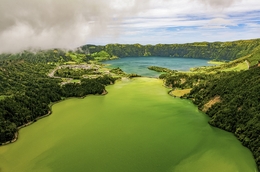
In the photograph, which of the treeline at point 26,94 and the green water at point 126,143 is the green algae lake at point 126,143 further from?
the treeline at point 26,94

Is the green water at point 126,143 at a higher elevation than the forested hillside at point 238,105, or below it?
below

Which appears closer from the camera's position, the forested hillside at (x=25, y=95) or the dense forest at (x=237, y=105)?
the dense forest at (x=237, y=105)

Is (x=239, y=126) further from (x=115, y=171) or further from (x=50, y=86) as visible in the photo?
(x=50, y=86)

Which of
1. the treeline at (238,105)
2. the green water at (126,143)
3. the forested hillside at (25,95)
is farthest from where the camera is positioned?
the forested hillside at (25,95)

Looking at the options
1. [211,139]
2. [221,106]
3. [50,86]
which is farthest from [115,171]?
[50,86]

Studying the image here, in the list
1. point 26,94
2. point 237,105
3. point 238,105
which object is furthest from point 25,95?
point 238,105

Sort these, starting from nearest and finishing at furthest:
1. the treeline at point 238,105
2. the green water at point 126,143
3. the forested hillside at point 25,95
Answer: the green water at point 126,143, the treeline at point 238,105, the forested hillside at point 25,95

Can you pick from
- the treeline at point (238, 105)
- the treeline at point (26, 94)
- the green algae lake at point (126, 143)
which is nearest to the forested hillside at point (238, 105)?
the treeline at point (238, 105)

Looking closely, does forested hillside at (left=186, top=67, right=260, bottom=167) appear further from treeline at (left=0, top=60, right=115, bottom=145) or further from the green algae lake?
treeline at (left=0, top=60, right=115, bottom=145)
